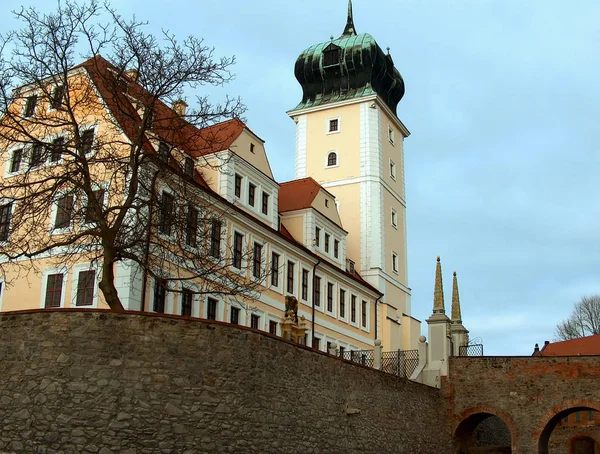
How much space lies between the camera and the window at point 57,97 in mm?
19944

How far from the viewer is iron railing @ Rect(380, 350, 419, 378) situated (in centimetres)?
3189

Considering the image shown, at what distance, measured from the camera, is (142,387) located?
17.2m

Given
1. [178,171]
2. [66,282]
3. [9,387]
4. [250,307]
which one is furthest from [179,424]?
[250,307]

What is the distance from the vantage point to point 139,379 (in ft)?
56.5

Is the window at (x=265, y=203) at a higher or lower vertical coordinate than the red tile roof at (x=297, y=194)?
lower

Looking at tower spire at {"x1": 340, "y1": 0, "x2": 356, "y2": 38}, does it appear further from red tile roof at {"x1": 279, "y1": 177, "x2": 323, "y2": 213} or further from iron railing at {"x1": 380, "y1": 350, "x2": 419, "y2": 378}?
iron railing at {"x1": 380, "y1": 350, "x2": 419, "y2": 378}

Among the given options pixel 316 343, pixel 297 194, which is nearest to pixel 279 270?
pixel 316 343

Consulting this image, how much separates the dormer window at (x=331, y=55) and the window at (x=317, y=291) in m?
17.4

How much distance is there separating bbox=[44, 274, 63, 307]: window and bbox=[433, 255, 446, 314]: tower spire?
1519 cm

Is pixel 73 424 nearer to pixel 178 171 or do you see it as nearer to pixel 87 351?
pixel 87 351

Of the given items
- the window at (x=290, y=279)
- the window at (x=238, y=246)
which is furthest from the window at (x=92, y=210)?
the window at (x=290, y=279)

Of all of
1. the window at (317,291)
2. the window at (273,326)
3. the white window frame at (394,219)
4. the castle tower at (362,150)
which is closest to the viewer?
the window at (273,326)

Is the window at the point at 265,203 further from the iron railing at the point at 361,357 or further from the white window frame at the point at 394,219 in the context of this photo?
the white window frame at the point at 394,219

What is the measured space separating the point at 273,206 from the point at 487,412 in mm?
11660
